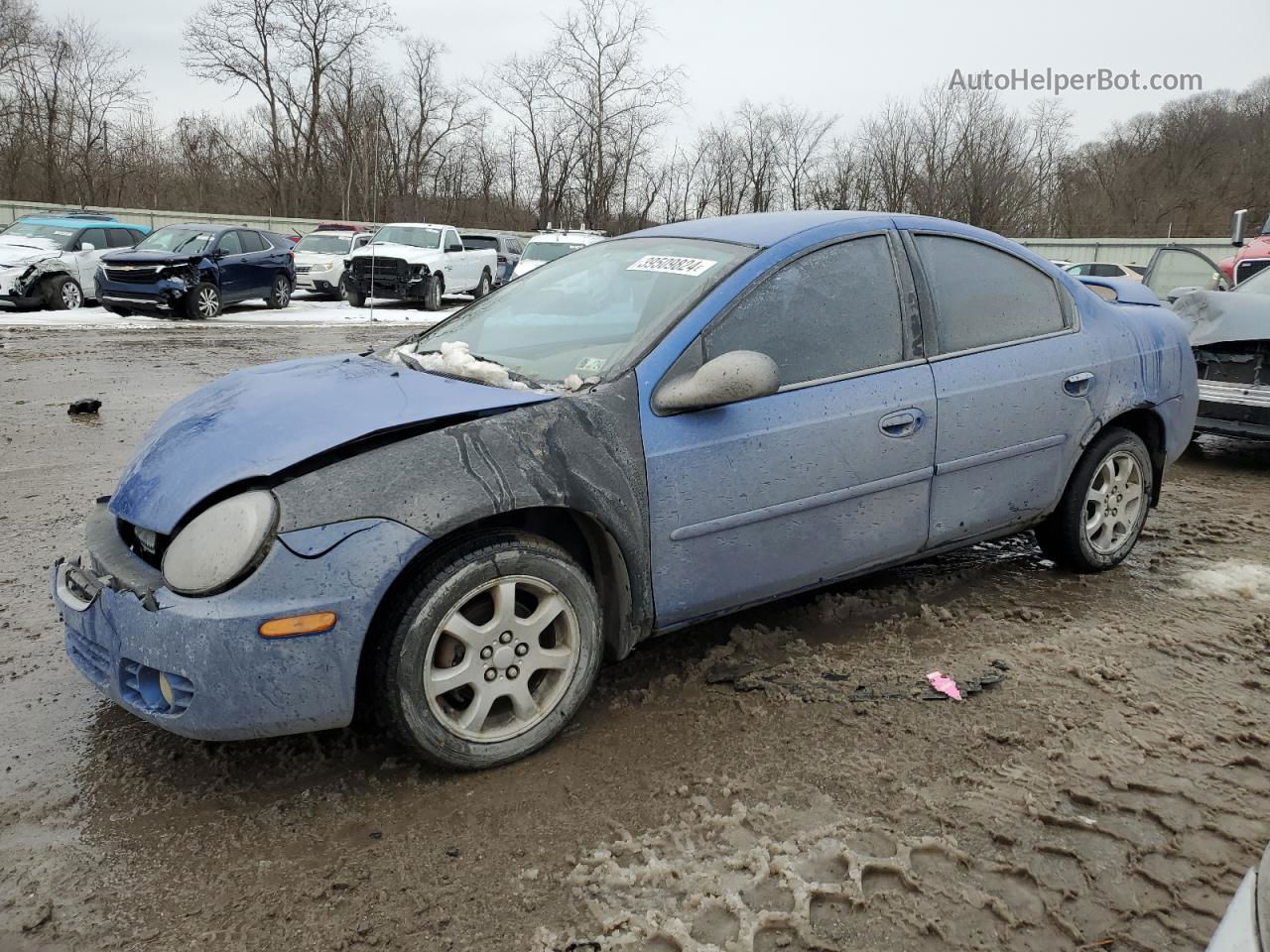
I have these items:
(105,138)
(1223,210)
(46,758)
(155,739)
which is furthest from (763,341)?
(1223,210)

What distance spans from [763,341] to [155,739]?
222 cm

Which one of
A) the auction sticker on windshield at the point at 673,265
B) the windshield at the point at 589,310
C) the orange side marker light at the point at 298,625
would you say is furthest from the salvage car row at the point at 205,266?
the orange side marker light at the point at 298,625

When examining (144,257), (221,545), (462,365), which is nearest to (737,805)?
(221,545)

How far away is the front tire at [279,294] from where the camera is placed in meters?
18.2

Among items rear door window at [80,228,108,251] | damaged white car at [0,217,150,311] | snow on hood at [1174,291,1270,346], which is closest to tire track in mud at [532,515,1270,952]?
snow on hood at [1174,291,1270,346]

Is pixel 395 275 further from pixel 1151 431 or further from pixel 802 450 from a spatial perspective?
pixel 802 450

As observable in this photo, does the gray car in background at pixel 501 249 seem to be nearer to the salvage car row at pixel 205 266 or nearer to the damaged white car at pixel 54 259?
the salvage car row at pixel 205 266

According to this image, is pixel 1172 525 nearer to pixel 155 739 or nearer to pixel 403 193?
pixel 155 739

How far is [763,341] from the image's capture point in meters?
3.06

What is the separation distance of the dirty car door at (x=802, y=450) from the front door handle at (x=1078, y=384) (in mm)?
800

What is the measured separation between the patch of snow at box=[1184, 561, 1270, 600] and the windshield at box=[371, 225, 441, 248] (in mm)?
18202

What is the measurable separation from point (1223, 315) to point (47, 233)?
17.6 m

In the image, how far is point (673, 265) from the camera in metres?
3.31

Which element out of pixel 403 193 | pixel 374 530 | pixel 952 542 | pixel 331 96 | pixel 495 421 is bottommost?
pixel 952 542
